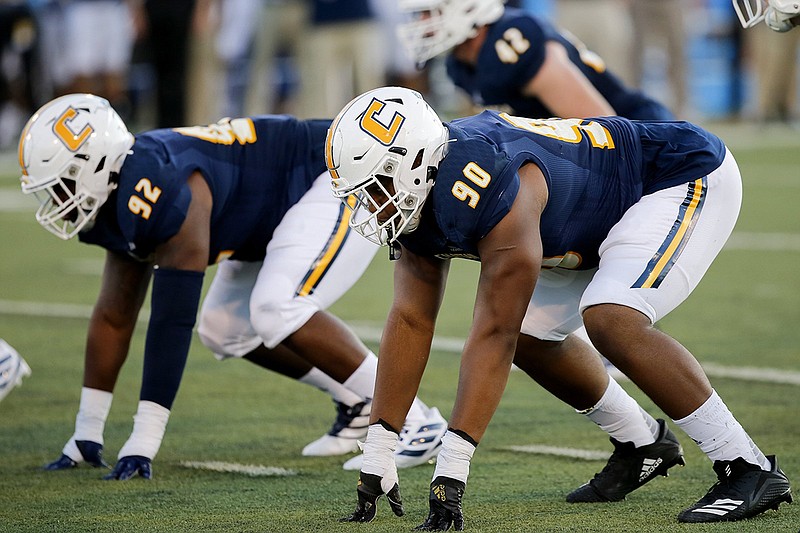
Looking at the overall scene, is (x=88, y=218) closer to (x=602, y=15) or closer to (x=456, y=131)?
(x=456, y=131)

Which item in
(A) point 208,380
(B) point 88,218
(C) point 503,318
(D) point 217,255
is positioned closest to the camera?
(C) point 503,318

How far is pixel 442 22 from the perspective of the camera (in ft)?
18.6

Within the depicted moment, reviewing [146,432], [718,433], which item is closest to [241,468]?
[146,432]

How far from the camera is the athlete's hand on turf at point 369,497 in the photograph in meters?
3.59

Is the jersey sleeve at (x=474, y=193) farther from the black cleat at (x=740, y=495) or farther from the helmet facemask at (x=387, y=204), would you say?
the black cleat at (x=740, y=495)

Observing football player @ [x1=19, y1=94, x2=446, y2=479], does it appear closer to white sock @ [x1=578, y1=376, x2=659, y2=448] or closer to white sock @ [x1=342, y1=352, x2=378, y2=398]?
white sock @ [x1=342, y1=352, x2=378, y2=398]

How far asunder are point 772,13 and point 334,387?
193 cm

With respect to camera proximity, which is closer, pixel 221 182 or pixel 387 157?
pixel 387 157

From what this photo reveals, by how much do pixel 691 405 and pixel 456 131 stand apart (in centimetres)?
91

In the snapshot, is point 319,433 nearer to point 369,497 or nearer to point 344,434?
point 344,434

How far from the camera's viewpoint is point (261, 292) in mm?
4406

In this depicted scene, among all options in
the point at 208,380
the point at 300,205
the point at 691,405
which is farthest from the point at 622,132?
the point at 208,380

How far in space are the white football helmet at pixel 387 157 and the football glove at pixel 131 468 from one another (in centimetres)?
117

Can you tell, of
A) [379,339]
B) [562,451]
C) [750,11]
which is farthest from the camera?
[379,339]
